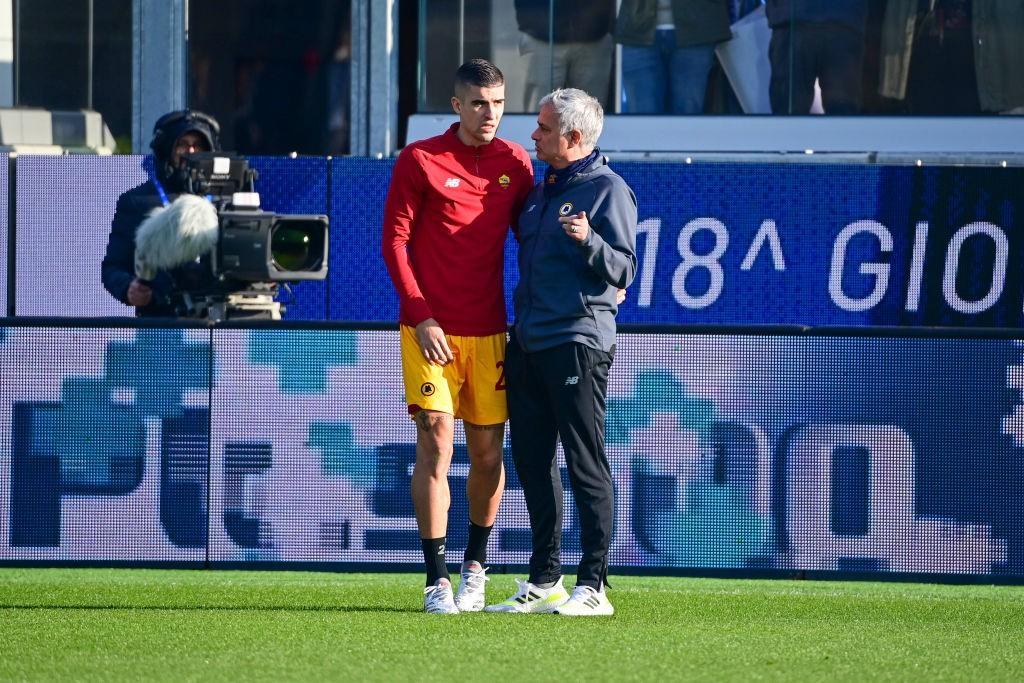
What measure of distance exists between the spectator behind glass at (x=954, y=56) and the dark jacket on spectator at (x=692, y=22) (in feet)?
5.25

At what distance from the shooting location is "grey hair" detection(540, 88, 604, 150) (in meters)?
5.67

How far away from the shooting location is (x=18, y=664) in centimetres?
471

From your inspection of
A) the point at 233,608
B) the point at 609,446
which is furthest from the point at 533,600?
the point at 609,446

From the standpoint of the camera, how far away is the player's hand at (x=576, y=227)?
17.7 ft

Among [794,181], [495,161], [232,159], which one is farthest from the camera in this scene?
[794,181]

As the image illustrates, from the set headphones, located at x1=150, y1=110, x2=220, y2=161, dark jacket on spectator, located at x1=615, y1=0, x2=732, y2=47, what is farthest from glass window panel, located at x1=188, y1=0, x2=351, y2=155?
headphones, located at x1=150, y1=110, x2=220, y2=161

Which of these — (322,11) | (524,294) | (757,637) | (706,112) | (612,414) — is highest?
(322,11)

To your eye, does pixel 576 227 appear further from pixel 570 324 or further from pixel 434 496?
pixel 434 496

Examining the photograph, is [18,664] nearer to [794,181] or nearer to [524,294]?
[524,294]

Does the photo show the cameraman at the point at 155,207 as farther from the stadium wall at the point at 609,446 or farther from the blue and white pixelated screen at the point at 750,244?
the blue and white pixelated screen at the point at 750,244

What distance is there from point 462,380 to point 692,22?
9.95 meters

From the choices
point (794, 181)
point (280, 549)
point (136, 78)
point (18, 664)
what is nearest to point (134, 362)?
point (280, 549)

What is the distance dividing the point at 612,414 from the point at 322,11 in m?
13.3

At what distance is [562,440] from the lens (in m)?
5.70
